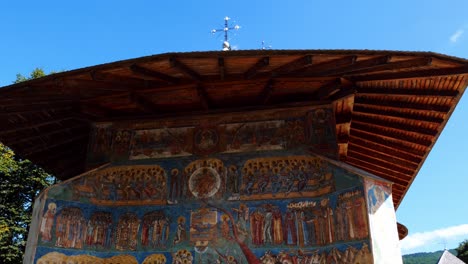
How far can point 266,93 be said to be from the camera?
716 cm

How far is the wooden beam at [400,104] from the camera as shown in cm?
704

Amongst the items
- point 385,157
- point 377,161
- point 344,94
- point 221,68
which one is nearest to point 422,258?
point 377,161

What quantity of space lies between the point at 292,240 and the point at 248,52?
2.87m

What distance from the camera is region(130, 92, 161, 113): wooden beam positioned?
24.0 feet

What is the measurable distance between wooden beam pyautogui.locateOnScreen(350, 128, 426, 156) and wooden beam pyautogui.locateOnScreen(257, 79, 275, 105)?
2279mm

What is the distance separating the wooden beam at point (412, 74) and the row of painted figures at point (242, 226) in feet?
6.07

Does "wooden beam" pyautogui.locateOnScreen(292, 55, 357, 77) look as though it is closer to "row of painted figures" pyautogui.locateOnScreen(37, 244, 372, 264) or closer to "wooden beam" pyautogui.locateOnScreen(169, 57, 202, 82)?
"wooden beam" pyautogui.locateOnScreen(169, 57, 202, 82)

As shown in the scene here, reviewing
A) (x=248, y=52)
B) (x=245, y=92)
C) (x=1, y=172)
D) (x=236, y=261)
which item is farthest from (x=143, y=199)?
(x=1, y=172)

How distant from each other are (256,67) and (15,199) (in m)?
16.4

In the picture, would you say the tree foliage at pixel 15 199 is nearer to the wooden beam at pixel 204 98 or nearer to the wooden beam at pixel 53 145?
the wooden beam at pixel 53 145

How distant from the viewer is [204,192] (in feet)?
23.0

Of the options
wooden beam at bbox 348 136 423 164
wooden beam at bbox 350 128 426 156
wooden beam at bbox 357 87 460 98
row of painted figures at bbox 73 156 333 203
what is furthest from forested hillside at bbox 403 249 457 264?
row of painted figures at bbox 73 156 333 203

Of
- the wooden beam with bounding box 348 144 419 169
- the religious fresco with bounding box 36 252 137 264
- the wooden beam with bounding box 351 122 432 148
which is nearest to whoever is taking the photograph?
the religious fresco with bounding box 36 252 137 264

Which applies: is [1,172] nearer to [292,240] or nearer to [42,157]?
[42,157]
